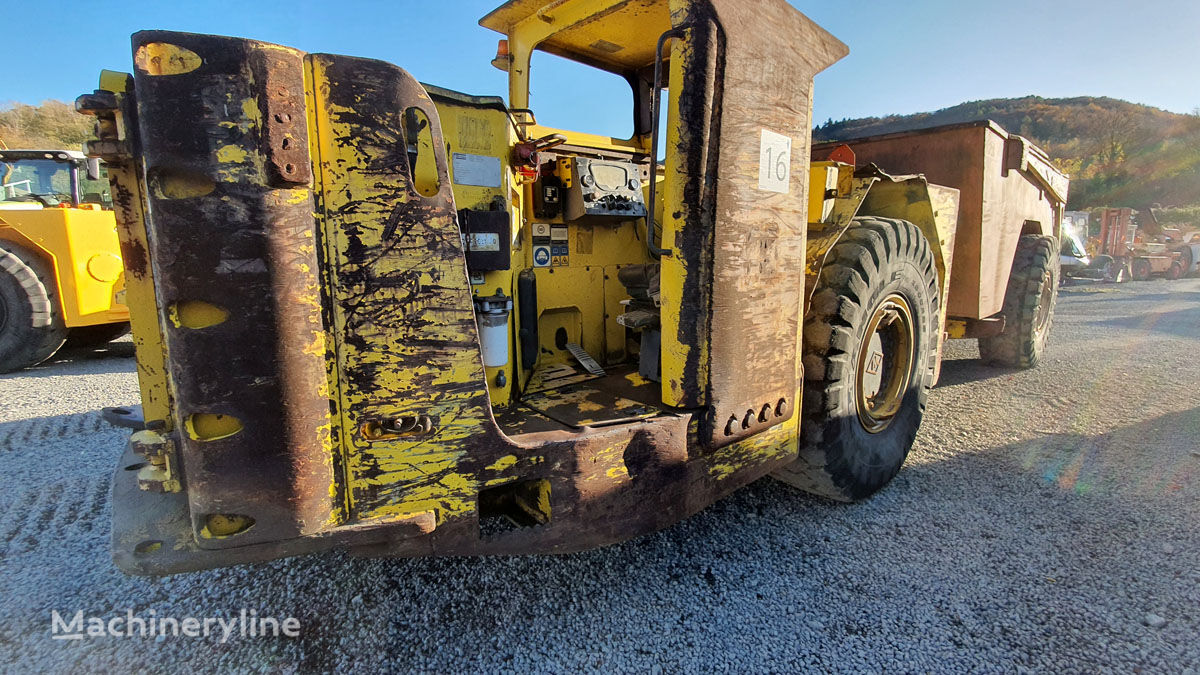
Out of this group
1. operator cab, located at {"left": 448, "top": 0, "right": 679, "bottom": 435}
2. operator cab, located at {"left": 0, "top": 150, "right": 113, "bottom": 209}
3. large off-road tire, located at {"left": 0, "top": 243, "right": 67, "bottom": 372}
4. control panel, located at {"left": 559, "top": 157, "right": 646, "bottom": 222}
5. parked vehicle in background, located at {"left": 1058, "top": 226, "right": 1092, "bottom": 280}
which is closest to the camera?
operator cab, located at {"left": 448, "top": 0, "right": 679, "bottom": 435}

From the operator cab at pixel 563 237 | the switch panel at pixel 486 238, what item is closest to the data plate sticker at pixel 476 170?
the operator cab at pixel 563 237

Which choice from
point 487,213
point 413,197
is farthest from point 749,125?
point 413,197

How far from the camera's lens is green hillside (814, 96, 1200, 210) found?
119 ft

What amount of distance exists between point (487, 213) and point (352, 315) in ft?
2.27

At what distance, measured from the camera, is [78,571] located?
253 centimetres

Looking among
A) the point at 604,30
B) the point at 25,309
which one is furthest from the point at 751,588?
the point at 25,309

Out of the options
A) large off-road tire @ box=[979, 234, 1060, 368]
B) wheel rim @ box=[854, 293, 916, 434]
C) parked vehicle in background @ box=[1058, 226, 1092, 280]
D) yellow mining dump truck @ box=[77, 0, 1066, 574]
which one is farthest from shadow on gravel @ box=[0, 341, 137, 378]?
parked vehicle in background @ box=[1058, 226, 1092, 280]

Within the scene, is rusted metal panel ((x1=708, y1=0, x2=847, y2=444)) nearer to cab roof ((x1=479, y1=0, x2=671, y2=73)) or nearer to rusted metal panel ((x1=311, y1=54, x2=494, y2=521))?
cab roof ((x1=479, y1=0, x2=671, y2=73))

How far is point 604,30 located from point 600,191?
1.02 metres

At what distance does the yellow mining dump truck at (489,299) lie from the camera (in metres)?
1.44

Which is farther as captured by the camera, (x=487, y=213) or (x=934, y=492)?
(x=934, y=492)

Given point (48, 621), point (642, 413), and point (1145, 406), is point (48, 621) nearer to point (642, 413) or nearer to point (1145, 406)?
point (642, 413)

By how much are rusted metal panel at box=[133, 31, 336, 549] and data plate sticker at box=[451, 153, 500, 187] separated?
0.68 meters

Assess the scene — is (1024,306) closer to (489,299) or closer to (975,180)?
(975,180)
